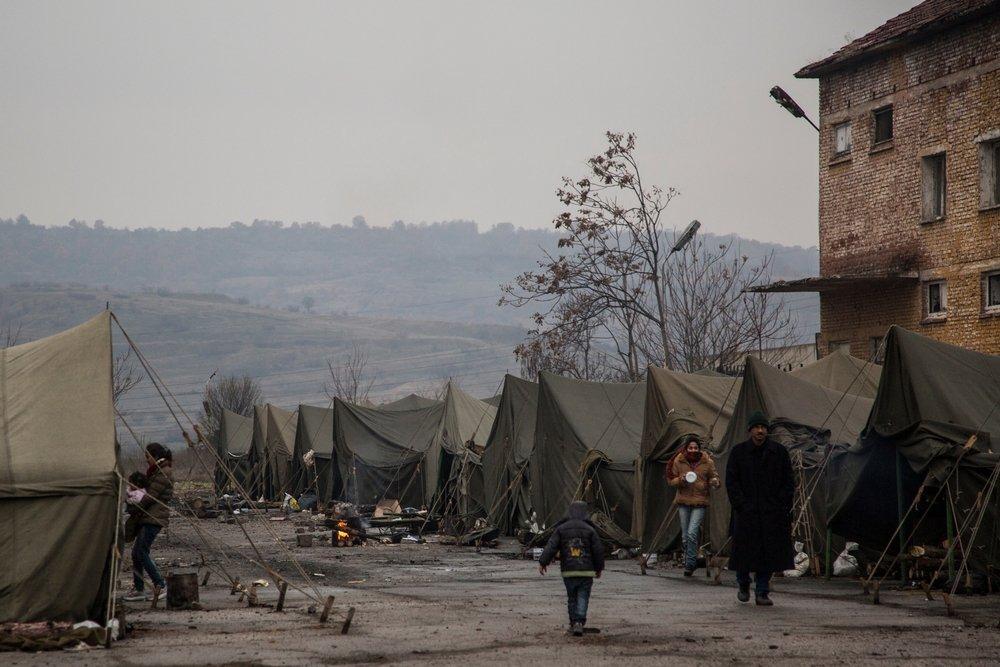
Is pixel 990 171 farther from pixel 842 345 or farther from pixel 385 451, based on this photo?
pixel 385 451

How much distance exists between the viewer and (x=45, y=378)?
12.3m

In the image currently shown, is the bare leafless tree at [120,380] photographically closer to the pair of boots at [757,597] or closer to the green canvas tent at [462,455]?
the pair of boots at [757,597]

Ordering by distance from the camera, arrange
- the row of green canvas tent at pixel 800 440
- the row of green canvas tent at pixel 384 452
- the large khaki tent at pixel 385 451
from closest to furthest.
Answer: the row of green canvas tent at pixel 800 440 < the row of green canvas tent at pixel 384 452 < the large khaki tent at pixel 385 451

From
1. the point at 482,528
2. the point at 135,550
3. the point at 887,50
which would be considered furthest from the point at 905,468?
the point at 887,50

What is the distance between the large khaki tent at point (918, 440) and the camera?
13922 mm

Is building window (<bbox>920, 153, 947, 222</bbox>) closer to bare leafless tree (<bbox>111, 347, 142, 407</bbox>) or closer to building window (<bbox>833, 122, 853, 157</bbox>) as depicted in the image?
building window (<bbox>833, 122, 853, 157</bbox>)

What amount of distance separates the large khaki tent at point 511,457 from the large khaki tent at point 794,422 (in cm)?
723

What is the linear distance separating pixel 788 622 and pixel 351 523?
15.2 meters

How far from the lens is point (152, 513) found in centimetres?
1370

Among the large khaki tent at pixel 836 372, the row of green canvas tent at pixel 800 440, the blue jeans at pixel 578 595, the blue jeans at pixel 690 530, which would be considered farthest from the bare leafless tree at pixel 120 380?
the large khaki tent at pixel 836 372

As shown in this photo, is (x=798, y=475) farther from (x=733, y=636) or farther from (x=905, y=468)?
(x=733, y=636)

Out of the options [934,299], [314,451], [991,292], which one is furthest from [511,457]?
[314,451]

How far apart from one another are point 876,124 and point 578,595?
78.7 ft

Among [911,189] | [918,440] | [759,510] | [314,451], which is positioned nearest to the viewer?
[759,510]
